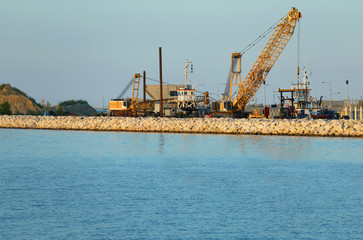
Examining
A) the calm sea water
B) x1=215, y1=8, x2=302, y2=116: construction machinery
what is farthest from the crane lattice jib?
the calm sea water

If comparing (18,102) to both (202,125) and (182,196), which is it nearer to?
(202,125)

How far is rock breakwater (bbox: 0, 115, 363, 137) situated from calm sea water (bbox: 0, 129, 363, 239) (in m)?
20.6

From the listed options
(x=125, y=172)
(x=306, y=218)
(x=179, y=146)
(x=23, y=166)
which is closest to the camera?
(x=306, y=218)

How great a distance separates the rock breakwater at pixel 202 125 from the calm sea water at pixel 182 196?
20.6 meters

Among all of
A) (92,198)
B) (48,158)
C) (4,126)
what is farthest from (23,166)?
(4,126)

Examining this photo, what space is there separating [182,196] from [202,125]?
43224 millimetres

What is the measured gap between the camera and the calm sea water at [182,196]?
1445cm

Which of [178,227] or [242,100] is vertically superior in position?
[242,100]

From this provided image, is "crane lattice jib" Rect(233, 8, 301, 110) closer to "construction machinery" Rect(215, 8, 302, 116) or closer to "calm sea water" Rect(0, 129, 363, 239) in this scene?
"construction machinery" Rect(215, 8, 302, 116)

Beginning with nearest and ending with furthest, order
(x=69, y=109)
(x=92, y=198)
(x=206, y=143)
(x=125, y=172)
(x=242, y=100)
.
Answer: (x=92, y=198) → (x=125, y=172) → (x=206, y=143) → (x=242, y=100) → (x=69, y=109)

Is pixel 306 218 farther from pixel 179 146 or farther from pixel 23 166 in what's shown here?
pixel 179 146

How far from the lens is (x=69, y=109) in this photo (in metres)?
112

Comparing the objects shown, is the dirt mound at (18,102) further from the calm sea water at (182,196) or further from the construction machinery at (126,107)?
the calm sea water at (182,196)

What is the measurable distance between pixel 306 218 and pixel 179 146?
2801 centimetres
